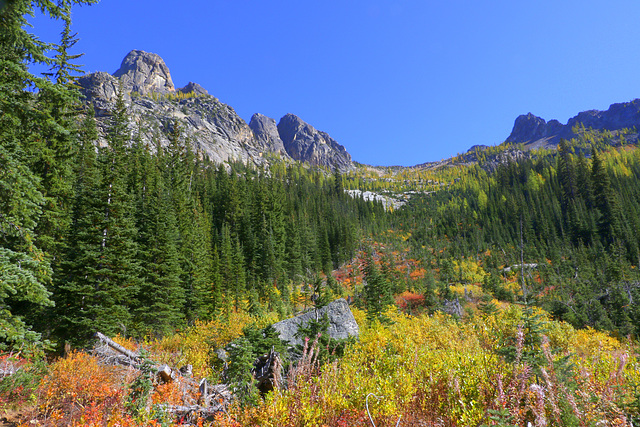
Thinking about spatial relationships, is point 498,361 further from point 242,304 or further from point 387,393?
point 242,304

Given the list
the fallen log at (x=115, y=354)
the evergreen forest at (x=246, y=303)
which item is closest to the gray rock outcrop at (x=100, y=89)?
the evergreen forest at (x=246, y=303)

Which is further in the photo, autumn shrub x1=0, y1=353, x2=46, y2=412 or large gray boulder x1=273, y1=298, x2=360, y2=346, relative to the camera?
large gray boulder x1=273, y1=298, x2=360, y2=346

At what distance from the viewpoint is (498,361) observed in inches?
295

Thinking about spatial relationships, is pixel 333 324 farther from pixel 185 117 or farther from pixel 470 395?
pixel 185 117

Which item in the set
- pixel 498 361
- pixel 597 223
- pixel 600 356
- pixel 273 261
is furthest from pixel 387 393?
pixel 597 223

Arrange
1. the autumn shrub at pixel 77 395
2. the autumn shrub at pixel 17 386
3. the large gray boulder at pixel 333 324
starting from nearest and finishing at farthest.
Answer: the autumn shrub at pixel 77 395 → the autumn shrub at pixel 17 386 → the large gray boulder at pixel 333 324

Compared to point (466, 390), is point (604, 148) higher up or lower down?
higher up

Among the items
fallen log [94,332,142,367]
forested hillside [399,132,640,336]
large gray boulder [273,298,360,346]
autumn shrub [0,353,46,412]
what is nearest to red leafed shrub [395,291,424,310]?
forested hillside [399,132,640,336]

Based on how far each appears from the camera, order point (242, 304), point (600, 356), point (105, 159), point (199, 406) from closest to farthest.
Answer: point (199, 406) < point (600, 356) < point (105, 159) < point (242, 304)

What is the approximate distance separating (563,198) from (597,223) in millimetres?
22705

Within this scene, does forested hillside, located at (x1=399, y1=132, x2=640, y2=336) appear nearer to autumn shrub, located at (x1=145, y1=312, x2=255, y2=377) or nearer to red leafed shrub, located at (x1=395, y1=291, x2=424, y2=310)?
red leafed shrub, located at (x1=395, y1=291, x2=424, y2=310)

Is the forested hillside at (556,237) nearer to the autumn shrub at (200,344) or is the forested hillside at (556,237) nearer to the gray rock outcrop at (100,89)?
the autumn shrub at (200,344)

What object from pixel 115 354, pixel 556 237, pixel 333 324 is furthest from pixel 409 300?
pixel 556 237

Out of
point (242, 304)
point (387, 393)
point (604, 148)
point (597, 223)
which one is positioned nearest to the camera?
point (387, 393)
